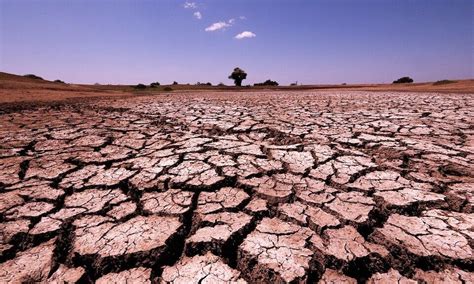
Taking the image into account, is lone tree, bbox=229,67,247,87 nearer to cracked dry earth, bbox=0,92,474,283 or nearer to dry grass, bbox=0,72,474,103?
dry grass, bbox=0,72,474,103

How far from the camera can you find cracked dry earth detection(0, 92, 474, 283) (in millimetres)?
1161

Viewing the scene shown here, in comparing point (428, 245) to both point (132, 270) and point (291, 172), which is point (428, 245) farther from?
point (132, 270)

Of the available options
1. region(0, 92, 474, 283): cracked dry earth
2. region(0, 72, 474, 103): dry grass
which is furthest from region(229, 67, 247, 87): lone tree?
region(0, 92, 474, 283): cracked dry earth

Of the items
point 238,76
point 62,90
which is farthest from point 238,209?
point 238,76

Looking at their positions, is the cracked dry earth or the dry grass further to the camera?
the dry grass

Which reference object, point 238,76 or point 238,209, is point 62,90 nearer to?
point 238,209

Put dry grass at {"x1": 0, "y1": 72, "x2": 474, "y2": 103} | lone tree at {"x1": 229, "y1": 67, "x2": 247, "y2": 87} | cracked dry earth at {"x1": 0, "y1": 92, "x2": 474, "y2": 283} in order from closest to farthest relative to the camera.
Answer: cracked dry earth at {"x1": 0, "y1": 92, "x2": 474, "y2": 283} < dry grass at {"x1": 0, "y1": 72, "x2": 474, "y2": 103} < lone tree at {"x1": 229, "y1": 67, "x2": 247, "y2": 87}

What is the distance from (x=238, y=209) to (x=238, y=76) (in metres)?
28.9

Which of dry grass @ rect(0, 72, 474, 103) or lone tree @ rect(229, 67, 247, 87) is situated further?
lone tree @ rect(229, 67, 247, 87)

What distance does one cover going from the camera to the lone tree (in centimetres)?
2950

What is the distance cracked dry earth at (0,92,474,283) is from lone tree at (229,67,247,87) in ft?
90.1

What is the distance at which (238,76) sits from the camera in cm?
2950

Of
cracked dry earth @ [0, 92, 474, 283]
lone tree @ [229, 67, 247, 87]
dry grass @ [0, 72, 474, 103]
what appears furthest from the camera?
lone tree @ [229, 67, 247, 87]

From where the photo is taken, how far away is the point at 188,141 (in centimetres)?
283
